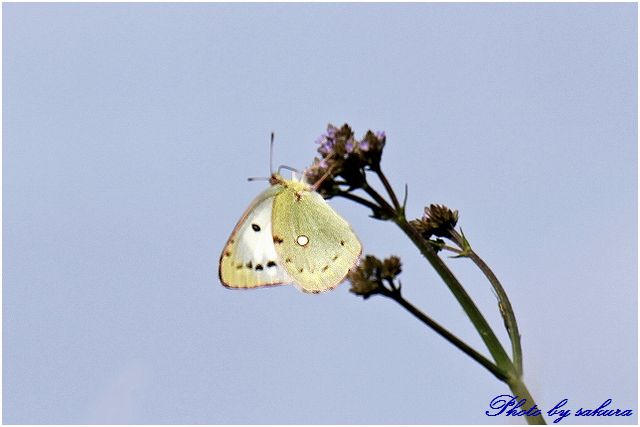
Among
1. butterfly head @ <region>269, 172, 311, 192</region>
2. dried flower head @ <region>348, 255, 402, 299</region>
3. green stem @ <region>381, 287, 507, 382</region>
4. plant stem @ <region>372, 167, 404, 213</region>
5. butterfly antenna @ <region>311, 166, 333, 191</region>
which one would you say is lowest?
green stem @ <region>381, 287, 507, 382</region>

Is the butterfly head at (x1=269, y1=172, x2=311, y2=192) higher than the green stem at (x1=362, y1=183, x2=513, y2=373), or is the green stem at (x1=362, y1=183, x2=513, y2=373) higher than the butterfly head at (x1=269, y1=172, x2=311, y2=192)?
the butterfly head at (x1=269, y1=172, x2=311, y2=192)

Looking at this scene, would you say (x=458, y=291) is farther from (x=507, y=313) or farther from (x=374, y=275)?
(x=374, y=275)

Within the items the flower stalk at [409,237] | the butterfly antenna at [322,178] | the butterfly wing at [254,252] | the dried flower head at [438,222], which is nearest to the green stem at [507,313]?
the flower stalk at [409,237]

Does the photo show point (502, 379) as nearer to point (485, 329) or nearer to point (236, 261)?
point (485, 329)

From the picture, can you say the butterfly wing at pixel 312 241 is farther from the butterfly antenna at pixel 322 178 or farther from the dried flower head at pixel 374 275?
the dried flower head at pixel 374 275

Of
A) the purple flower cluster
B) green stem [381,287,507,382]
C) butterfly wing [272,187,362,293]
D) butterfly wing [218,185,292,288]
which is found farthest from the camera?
butterfly wing [218,185,292,288]

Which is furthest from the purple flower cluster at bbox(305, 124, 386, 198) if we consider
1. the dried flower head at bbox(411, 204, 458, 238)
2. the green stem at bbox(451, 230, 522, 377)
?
the green stem at bbox(451, 230, 522, 377)

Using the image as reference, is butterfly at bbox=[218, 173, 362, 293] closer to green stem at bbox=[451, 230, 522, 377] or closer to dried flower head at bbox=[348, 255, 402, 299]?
dried flower head at bbox=[348, 255, 402, 299]

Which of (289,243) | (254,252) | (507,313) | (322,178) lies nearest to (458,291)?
(507,313)
